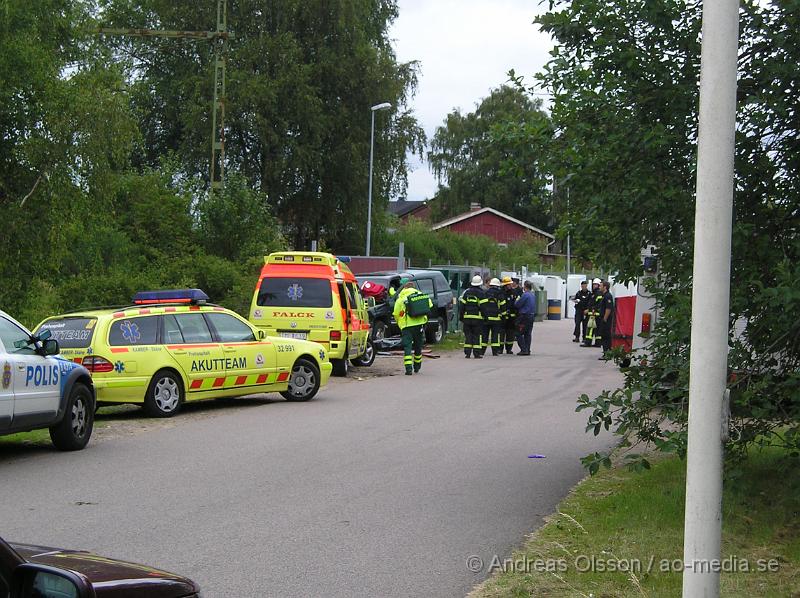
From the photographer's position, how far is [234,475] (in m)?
10.4

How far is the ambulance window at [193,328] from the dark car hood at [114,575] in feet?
40.1

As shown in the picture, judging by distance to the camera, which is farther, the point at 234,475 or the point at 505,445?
the point at 505,445

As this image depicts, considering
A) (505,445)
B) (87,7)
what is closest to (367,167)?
(87,7)

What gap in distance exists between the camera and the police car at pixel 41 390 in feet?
35.4

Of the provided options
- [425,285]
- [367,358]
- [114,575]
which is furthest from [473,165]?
[114,575]

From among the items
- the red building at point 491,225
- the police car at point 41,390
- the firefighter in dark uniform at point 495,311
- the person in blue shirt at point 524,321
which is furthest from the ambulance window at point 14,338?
the red building at point 491,225

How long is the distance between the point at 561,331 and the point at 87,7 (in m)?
24.9

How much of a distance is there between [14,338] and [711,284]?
25.9 feet

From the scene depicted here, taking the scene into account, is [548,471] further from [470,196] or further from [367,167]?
[470,196]

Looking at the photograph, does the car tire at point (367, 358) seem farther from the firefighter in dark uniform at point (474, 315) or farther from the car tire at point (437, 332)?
the car tire at point (437, 332)

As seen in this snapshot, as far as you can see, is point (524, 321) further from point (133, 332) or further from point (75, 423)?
point (75, 423)

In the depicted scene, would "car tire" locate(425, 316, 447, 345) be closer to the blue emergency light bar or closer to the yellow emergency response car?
the yellow emergency response car

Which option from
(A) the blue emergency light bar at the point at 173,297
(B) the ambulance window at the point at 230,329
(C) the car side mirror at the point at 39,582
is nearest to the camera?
(C) the car side mirror at the point at 39,582

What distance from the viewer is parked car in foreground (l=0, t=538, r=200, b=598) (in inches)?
104
